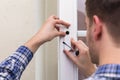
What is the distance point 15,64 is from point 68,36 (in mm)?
283

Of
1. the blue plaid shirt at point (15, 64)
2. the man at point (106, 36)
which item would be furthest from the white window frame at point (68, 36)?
the man at point (106, 36)

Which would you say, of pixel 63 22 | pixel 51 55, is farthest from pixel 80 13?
pixel 51 55

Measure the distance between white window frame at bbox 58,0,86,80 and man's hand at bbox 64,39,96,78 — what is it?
0.03m

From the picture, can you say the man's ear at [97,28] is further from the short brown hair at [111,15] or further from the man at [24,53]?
the man at [24,53]

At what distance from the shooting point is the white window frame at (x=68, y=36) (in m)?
1.24

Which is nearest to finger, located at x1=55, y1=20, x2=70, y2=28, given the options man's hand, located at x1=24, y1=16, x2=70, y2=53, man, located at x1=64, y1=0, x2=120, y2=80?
man's hand, located at x1=24, y1=16, x2=70, y2=53

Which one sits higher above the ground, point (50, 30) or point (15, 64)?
point (50, 30)

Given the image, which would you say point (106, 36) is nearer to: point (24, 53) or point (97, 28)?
point (97, 28)

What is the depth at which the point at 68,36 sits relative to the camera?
1269 mm

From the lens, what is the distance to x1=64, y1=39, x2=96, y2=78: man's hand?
4.12ft

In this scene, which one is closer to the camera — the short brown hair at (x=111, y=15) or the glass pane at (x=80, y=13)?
the short brown hair at (x=111, y=15)

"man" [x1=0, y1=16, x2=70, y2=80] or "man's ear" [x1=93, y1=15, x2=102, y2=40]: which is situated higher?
"man's ear" [x1=93, y1=15, x2=102, y2=40]

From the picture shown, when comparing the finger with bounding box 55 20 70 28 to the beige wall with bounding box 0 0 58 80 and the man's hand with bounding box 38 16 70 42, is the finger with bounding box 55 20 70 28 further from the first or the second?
the beige wall with bounding box 0 0 58 80

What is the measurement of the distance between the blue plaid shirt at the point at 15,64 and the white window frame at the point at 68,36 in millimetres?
150
